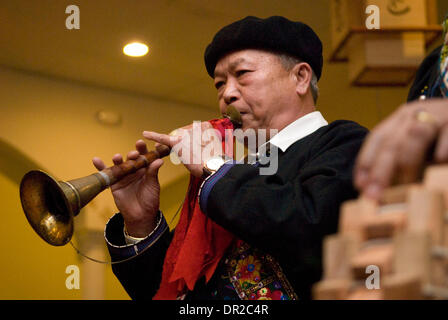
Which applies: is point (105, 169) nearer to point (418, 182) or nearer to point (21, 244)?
point (418, 182)

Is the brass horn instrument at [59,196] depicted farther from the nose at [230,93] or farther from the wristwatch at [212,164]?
the wristwatch at [212,164]

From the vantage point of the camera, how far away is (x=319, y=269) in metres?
1.31

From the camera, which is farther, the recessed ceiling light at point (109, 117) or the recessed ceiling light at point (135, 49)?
the recessed ceiling light at point (109, 117)

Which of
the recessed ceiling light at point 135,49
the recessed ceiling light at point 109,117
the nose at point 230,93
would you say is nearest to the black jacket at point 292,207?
the nose at point 230,93

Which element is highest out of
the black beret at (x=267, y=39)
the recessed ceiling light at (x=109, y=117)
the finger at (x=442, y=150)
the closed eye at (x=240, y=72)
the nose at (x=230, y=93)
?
the recessed ceiling light at (x=109, y=117)

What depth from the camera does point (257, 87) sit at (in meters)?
1.86

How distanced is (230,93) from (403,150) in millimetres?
1344

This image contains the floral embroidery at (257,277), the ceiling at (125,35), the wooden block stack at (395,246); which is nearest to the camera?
the wooden block stack at (395,246)

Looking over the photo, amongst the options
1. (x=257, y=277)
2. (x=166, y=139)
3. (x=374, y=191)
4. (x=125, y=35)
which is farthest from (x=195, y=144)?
(x=125, y=35)

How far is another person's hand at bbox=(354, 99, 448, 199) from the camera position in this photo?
0.54m

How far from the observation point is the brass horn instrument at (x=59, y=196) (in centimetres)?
166

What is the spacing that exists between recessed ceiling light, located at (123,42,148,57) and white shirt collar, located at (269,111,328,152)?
3326 mm

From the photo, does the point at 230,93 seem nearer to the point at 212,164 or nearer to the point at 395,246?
the point at 212,164

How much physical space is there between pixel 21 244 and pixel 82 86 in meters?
1.51
